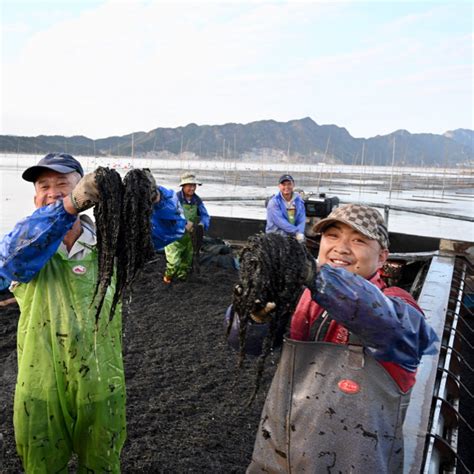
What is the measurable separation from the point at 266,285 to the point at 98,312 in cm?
90

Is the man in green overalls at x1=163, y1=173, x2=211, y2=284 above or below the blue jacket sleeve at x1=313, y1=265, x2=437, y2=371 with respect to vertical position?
below

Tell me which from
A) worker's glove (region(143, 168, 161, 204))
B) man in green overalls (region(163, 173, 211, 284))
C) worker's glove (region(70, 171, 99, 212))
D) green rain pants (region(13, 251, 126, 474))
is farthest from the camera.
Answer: man in green overalls (region(163, 173, 211, 284))

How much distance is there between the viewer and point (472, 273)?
23.2 ft

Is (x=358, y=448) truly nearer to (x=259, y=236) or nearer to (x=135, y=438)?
(x=259, y=236)

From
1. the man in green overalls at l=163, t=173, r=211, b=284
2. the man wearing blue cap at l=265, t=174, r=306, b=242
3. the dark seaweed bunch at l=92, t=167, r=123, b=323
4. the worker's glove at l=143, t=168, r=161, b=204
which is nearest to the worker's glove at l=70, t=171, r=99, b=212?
the dark seaweed bunch at l=92, t=167, r=123, b=323

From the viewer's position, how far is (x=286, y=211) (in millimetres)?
7625

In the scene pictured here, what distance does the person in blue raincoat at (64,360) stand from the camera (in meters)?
2.12

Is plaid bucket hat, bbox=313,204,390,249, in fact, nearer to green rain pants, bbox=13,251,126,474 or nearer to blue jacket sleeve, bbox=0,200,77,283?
blue jacket sleeve, bbox=0,200,77,283

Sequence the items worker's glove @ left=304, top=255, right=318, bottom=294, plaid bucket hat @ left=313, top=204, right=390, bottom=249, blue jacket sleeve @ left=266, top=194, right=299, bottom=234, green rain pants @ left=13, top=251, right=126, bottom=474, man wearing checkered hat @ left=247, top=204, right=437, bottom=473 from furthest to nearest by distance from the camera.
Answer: blue jacket sleeve @ left=266, top=194, right=299, bottom=234, green rain pants @ left=13, top=251, right=126, bottom=474, plaid bucket hat @ left=313, top=204, right=390, bottom=249, man wearing checkered hat @ left=247, top=204, right=437, bottom=473, worker's glove @ left=304, top=255, right=318, bottom=294

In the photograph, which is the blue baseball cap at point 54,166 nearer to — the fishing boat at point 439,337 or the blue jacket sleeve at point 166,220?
the blue jacket sleeve at point 166,220

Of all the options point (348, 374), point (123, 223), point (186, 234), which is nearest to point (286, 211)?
point (186, 234)

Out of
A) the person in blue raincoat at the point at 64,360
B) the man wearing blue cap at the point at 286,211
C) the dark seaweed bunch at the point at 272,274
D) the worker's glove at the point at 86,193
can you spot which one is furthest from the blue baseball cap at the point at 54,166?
the man wearing blue cap at the point at 286,211

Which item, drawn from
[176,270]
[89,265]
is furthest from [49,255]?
[176,270]

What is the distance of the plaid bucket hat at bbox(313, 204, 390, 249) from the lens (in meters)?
1.67
